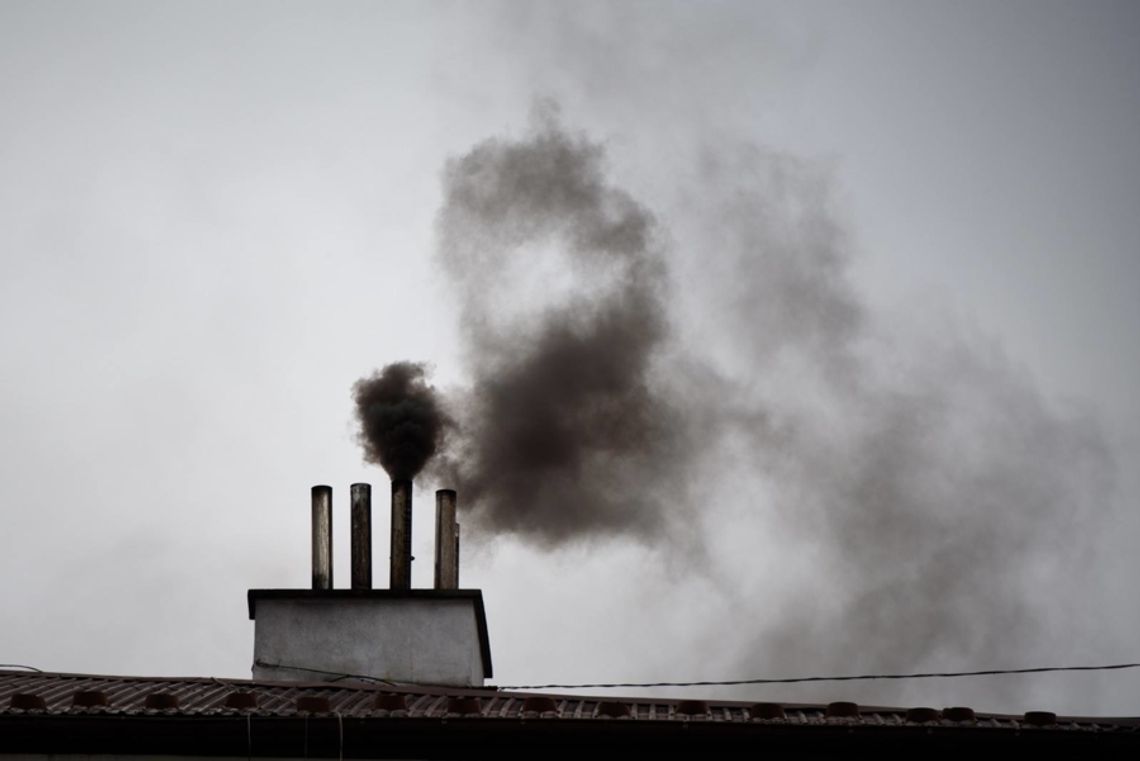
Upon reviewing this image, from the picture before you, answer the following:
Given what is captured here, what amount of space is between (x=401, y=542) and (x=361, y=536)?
46 centimetres

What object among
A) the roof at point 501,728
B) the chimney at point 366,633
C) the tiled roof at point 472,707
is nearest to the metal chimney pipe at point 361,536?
the chimney at point 366,633

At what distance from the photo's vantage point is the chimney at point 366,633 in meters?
17.0

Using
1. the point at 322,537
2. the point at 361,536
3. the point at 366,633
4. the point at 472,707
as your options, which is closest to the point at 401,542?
the point at 361,536

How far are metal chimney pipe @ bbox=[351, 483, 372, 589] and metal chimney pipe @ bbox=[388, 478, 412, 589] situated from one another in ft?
0.93

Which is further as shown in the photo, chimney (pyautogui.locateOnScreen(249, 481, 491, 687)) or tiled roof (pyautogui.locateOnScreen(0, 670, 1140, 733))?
chimney (pyautogui.locateOnScreen(249, 481, 491, 687))

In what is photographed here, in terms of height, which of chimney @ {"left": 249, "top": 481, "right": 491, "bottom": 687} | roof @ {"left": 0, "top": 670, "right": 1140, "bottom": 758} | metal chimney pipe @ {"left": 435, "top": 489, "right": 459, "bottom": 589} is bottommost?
roof @ {"left": 0, "top": 670, "right": 1140, "bottom": 758}

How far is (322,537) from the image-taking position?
17969mm

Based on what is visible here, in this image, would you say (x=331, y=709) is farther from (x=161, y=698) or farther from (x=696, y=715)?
(x=696, y=715)

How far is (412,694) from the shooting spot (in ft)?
44.9

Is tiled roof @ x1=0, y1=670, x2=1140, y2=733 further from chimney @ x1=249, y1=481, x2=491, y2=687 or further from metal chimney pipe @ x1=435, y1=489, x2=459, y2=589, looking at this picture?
metal chimney pipe @ x1=435, y1=489, x2=459, y2=589

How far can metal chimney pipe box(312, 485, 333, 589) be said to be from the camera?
17672mm

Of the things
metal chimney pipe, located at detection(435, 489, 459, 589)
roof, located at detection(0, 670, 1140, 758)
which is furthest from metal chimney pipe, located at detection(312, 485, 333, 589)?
roof, located at detection(0, 670, 1140, 758)

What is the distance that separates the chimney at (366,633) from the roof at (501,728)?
163 inches

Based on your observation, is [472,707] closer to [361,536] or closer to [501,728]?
[501,728]
